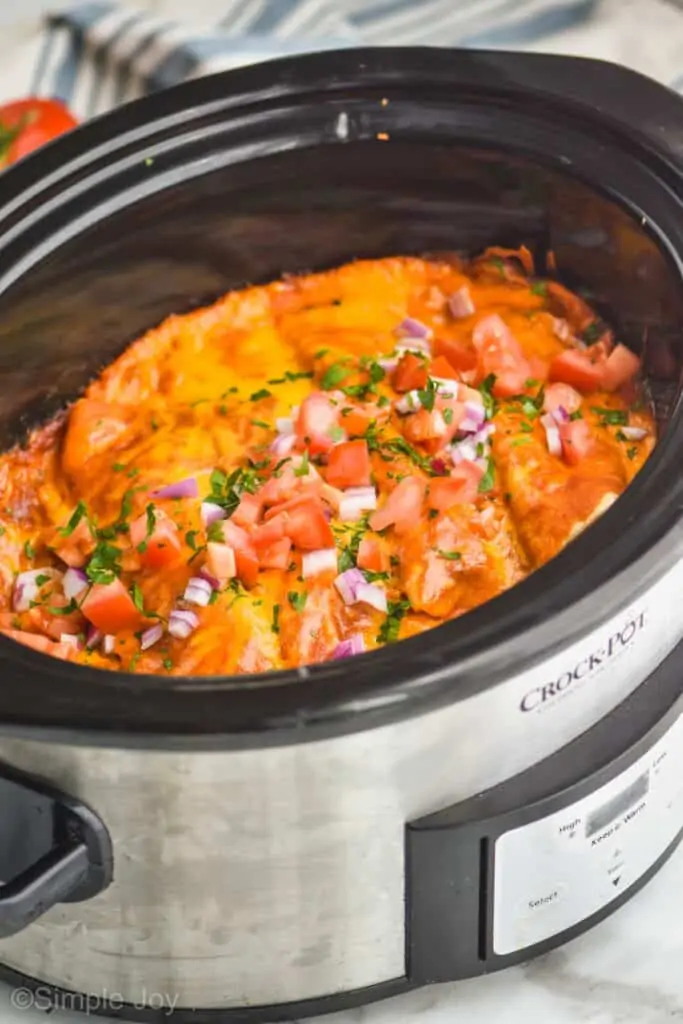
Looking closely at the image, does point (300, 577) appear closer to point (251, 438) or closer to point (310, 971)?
point (251, 438)

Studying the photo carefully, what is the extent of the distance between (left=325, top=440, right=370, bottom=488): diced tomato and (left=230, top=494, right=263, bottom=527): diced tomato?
0.09 meters

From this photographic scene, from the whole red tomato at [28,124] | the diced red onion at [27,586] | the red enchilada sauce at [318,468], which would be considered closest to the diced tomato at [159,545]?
the red enchilada sauce at [318,468]

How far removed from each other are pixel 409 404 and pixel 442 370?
3.2 inches

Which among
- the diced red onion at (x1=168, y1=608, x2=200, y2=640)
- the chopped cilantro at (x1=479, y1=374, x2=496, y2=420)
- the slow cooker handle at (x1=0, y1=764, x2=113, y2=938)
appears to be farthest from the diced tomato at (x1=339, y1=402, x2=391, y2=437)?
the slow cooker handle at (x1=0, y1=764, x2=113, y2=938)

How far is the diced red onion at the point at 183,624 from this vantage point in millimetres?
1493

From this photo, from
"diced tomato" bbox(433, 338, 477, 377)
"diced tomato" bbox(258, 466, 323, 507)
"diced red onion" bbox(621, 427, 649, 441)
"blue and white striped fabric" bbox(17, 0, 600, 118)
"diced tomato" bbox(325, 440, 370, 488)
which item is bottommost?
"diced tomato" bbox(258, 466, 323, 507)

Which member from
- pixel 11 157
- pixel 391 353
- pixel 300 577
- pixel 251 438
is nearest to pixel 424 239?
pixel 391 353

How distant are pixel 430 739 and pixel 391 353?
0.67m

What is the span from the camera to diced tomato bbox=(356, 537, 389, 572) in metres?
1.54

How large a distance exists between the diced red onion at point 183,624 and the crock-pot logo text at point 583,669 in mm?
385

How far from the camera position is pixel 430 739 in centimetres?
122

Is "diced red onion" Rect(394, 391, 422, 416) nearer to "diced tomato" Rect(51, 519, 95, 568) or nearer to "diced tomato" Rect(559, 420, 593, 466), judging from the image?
"diced tomato" Rect(559, 420, 593, 466)

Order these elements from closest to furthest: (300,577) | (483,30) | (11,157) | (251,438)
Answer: (300,577)
(251,438)
(11,157)
(483,30)

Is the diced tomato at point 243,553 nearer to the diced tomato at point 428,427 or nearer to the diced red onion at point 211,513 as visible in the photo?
the diced red onion at point 211,513
